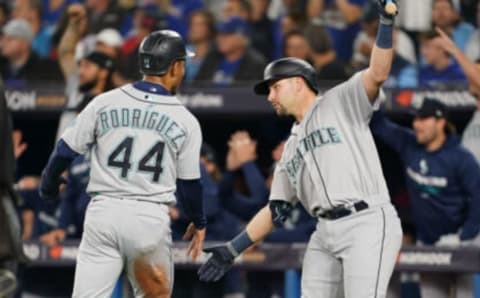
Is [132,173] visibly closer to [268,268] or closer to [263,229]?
[263,229]

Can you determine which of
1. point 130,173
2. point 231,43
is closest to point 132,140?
point 130,173

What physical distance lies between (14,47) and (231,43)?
1812mm

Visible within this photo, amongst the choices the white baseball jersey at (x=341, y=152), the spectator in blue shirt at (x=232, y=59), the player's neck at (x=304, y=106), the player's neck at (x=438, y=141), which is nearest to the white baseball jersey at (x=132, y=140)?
the player's neck at (x=304, y=106)

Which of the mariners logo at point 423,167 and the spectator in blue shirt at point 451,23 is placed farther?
the spectator in blue shirt at point 451,23

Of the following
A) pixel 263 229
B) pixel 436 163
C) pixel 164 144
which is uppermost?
pixel 164 144

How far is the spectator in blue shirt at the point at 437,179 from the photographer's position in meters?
8.30

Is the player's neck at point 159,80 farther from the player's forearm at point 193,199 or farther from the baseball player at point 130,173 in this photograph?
the player's forearm at point 193,199

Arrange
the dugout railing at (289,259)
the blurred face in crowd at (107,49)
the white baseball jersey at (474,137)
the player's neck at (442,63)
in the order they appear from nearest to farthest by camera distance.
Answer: the dugout railing at (289,259) < the white baseball jersey at (474,137) < the player's neck at (442,63) < the blurred face in crowd at (107,49)

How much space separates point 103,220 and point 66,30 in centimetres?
456

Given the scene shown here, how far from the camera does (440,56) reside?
29.9 ft

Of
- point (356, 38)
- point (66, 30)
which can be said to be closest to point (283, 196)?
point (356, 38)

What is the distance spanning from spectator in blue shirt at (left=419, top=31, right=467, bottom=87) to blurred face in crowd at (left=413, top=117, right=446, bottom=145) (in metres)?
0.68

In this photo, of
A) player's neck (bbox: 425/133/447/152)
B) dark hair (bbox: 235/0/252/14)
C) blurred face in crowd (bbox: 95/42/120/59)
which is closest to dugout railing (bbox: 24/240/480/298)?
player's neck (bbox: 425/133/447/152)

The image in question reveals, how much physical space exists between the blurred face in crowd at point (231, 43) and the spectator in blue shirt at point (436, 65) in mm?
1382
